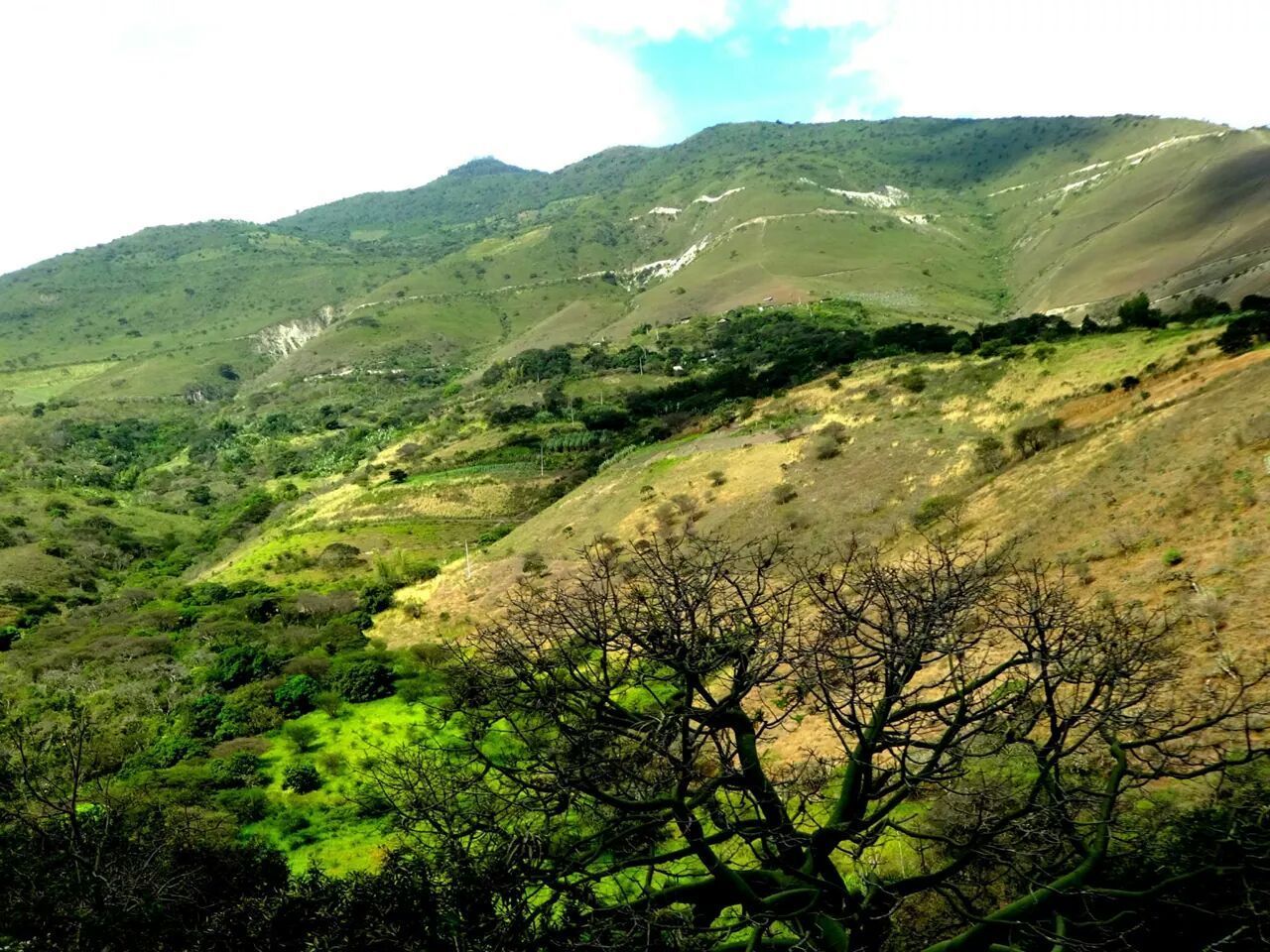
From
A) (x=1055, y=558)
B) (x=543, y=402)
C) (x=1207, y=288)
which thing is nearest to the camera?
(x=1055, y=558)

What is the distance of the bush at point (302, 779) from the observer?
2452 centimetres

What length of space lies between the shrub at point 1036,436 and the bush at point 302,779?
34.2 metres

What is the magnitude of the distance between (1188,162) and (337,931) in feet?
700

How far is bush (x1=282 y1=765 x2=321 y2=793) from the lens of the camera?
2452 cm

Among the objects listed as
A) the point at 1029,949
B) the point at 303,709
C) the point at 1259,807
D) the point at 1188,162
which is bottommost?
the point at 303,709

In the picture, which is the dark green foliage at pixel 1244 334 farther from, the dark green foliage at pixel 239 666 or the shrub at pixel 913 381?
the dark green foliage at pixel 239 666

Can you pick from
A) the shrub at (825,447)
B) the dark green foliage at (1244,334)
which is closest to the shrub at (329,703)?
the shrub at (825,447)

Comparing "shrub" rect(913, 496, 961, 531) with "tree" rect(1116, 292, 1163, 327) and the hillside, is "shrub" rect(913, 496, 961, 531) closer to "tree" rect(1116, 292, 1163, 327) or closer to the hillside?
the hillside

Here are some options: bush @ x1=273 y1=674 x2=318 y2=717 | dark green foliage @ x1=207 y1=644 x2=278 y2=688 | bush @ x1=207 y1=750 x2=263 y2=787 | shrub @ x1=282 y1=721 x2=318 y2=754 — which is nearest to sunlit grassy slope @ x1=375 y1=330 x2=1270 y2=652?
dark green foliage @ x1=207 y1=644 x2=278 y2=688

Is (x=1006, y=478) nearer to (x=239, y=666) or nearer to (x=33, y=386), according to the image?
(x=239, y=666)

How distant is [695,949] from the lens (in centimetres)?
848

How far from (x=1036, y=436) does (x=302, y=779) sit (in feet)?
118

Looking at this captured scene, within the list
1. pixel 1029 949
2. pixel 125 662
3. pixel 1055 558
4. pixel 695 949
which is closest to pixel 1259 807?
pixel 1029 949

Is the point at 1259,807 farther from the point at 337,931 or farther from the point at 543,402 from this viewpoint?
the point at 543,402
